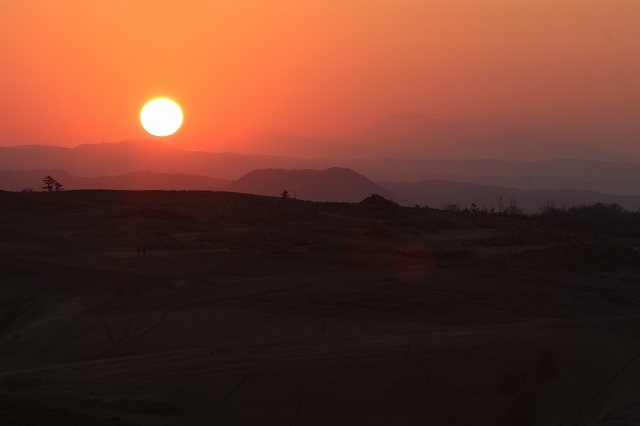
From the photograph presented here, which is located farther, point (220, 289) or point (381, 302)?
point (220, 289)

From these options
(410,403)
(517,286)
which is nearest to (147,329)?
(410,403)

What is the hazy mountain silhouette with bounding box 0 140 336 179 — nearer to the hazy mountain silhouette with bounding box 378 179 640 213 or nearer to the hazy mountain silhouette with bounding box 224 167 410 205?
the hazy mountain silhouette with bounding box 378 179 640 213

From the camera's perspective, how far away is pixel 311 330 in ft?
39.7

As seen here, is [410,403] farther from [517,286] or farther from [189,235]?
[189,235]

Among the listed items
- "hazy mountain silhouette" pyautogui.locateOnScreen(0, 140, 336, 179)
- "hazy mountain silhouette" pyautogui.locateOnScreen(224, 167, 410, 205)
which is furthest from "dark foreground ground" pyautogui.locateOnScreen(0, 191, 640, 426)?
"hazy mountain silhouette" pyautogui.locateOnScreen(0, 140, 336, 179)

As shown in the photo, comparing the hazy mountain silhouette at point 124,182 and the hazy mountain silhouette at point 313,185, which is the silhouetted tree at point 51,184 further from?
the hazy mountain silhouette at point 124,182

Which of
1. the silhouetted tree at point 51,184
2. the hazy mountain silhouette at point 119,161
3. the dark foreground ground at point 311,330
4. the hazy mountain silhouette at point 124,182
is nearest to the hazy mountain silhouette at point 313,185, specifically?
the hazy mountain silhouette at point 124,182

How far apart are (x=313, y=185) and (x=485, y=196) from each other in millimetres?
34784

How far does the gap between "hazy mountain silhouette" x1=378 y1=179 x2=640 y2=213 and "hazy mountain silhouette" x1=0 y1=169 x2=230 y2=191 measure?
37.3 m

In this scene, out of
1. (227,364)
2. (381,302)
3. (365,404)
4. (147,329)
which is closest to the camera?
(365,404)

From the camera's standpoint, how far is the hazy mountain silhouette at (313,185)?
109 metres

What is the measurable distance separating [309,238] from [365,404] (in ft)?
56.9

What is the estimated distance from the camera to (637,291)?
16.1 meters

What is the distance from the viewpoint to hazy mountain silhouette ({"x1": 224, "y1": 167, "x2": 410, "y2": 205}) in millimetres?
108938
